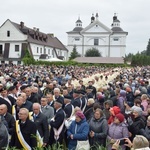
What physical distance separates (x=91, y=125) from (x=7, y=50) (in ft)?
193

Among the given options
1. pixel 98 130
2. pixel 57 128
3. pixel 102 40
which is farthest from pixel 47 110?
pixel 102 40

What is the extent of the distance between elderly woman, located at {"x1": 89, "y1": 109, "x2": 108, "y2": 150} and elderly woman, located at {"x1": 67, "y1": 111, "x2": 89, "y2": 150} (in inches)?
12.1

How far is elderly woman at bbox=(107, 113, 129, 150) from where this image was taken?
271 inches

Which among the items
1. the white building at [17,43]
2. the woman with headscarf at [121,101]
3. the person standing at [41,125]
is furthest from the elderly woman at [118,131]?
the white building at [17,43]

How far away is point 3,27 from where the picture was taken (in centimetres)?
6462

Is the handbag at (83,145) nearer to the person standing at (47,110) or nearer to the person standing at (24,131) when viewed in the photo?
the person standing at (24,131)

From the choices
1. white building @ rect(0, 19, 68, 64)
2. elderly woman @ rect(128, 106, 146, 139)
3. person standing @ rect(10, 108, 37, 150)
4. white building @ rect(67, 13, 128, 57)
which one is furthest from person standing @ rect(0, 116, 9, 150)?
white building @ rect(67, 13, 128, 57)

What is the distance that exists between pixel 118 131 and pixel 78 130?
89cm

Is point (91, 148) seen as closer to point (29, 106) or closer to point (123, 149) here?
point (123, 149)

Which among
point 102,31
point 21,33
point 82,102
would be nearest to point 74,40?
point 102,31

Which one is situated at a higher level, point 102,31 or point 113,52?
point 102,31

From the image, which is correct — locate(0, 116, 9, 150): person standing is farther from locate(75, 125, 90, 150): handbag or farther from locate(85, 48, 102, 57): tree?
locate(85, 48, 102, 57): tree

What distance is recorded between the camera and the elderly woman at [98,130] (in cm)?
719

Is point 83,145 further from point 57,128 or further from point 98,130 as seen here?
point 57,128
